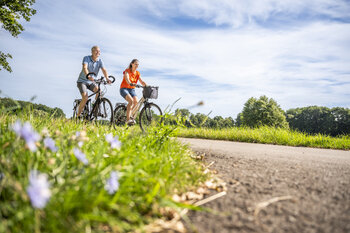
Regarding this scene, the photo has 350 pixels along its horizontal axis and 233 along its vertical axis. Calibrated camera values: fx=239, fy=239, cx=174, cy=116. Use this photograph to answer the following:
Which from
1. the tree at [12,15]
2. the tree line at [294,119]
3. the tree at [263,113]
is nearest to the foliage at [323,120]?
the tree line at [294,119]

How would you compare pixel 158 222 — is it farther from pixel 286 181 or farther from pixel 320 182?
pixel 320 182

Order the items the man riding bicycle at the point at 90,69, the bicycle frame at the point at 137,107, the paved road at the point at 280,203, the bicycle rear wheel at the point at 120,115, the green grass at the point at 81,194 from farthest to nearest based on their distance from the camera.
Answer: the bicycle rear wheel at the point at 120,115 → the bicycle frame at the point at 137,107 → the man riding bicycle at the point at 90,69 → the paved road at the point at 280,203 → the green grass at the point at 81,194

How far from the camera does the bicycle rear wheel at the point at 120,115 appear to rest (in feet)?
27.1

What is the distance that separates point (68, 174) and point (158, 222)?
81cm

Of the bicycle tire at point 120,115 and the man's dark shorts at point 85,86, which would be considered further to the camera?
the bicycle tire at point 120,115

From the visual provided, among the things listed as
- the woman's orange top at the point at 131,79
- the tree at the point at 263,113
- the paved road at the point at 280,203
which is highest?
the tree at the point at 263,113

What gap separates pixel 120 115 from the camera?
830 cm

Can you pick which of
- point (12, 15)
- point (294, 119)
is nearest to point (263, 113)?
point (12, 15)

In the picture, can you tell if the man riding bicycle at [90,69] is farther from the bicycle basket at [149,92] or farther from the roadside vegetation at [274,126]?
the roadside vegetation at [274,126]

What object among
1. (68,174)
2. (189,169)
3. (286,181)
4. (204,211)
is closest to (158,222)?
(204,211)

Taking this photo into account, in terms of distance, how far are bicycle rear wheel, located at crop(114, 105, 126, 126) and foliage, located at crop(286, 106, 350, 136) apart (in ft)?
239

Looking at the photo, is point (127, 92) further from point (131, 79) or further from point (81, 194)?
point (81, 194)

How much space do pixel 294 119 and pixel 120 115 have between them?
97.8m

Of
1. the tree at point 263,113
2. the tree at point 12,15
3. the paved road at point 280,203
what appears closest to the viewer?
the paved road at point 280,203
